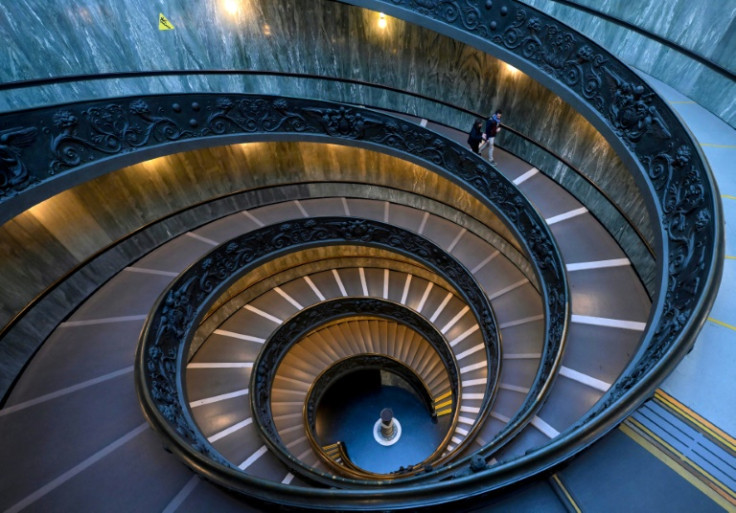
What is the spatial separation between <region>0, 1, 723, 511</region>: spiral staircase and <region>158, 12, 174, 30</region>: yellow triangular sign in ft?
4.94

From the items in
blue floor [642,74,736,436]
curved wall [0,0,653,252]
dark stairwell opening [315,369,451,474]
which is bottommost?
blue floor [642,74,736,436]

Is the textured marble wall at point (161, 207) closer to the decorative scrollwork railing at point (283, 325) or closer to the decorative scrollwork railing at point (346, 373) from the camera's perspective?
the decorative scrollwork railing at point (283, 325)

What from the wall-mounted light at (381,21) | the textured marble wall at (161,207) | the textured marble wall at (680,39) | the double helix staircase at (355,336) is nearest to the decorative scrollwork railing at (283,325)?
the double helix staircase at (355,336)

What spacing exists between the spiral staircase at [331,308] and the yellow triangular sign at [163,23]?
1507 millimetres

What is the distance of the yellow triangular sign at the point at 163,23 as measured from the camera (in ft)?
23.7

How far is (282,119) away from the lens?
8.64 m

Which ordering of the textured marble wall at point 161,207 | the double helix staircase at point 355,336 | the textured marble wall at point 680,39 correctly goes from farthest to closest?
the textured marble wall at point 161,207, the textured marble wall at point 680,39, the double helix staircase at point 355,336

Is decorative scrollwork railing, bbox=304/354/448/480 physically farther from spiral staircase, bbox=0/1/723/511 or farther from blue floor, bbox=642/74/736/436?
blue floor, bbox=642/74/736/436

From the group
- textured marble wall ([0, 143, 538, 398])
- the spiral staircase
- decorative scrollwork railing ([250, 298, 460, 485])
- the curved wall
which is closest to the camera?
the spiral staircase

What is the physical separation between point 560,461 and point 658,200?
3849 millimetres

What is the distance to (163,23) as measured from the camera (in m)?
7.29

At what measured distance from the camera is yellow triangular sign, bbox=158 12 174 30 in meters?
7.22

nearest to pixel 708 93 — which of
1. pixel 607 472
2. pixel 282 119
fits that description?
pixel 607 472

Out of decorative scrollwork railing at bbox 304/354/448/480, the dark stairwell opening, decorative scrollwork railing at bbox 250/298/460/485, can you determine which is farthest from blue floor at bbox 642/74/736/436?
the dark stairwell opening
